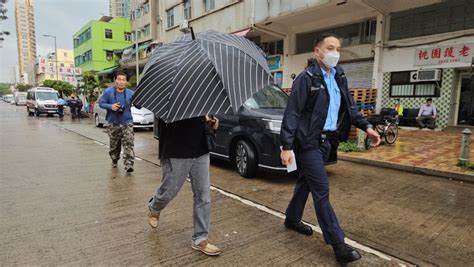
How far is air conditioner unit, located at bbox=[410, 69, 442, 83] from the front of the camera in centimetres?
1187

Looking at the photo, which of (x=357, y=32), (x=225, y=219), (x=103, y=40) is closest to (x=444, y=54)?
(x=357, y=32)

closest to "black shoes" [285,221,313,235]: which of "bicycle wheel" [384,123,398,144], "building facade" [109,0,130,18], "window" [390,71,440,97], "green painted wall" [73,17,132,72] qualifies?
"bicycle wheel" [384,123,398,144]

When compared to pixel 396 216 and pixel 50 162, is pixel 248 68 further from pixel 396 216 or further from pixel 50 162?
pixel 50 162

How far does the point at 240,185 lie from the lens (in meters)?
5.57

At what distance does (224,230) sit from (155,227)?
2.42ft

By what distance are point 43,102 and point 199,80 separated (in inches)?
1019

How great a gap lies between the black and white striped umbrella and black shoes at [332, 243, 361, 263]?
1.51 m

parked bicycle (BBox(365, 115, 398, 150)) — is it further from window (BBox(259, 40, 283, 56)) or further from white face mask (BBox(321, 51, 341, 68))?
window (BBox(259, 40, 283, 56))

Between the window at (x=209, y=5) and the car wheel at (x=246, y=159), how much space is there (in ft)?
53.4

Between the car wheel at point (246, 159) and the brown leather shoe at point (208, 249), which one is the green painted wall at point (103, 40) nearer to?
the car wheel at point (246, 159)

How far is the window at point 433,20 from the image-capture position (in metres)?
11.2

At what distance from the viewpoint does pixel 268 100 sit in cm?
638

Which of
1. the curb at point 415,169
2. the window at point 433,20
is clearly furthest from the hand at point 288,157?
the window at point 433,20

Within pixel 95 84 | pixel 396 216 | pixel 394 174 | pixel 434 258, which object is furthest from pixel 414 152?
pixel 95 84
